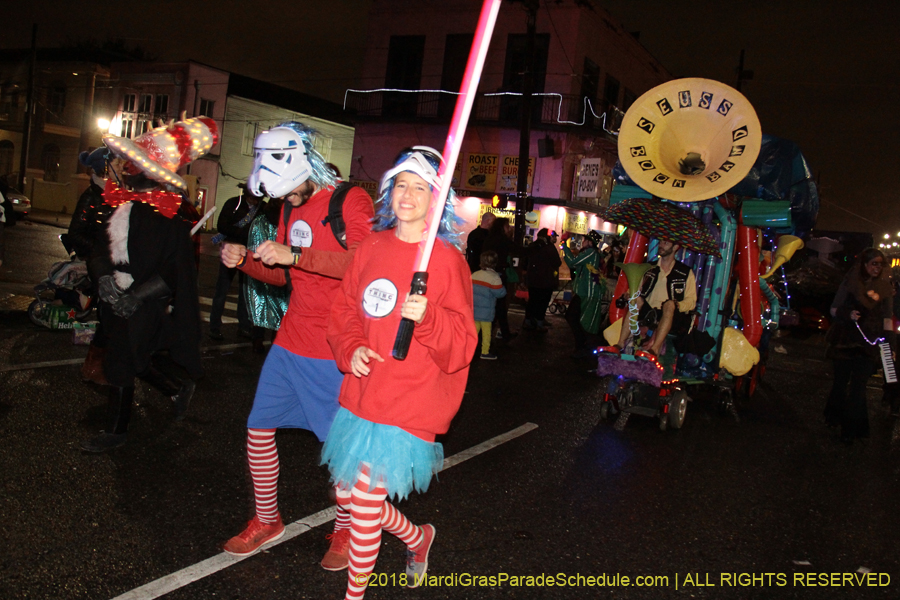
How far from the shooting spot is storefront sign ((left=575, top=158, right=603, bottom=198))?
24.2 metres

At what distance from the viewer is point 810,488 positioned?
5066 mm

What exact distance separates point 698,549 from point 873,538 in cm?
132

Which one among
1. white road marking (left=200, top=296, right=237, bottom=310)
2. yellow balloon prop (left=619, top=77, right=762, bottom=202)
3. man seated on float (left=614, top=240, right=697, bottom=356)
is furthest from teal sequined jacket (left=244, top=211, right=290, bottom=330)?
white road marking (left=200, top=296, right=237, bottom=310)

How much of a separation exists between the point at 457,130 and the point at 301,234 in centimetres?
140

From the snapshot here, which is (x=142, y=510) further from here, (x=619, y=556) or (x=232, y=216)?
(x=232, y=216)

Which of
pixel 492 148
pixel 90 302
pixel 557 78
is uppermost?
pixel 557 78

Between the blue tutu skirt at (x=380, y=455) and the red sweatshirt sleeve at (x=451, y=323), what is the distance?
33 centimetres

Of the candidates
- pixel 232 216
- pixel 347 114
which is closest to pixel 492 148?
pixel 347 114

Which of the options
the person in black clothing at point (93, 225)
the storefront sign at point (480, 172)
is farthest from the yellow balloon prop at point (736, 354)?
the storefront sign at point (480, 172)

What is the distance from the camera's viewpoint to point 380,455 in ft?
8.26

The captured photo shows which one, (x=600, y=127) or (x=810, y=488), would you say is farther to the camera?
(x=600, y=127)

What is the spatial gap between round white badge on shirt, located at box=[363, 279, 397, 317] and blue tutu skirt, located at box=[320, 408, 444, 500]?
16.7 inches

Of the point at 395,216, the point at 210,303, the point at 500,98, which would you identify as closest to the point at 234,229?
the point at 210,303

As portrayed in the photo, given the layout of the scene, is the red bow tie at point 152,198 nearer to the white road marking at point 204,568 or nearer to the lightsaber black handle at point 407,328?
the white road marking at point 204,568
